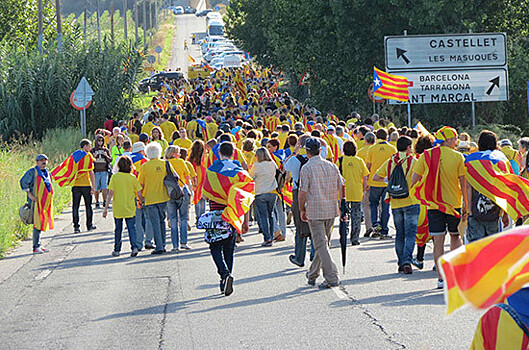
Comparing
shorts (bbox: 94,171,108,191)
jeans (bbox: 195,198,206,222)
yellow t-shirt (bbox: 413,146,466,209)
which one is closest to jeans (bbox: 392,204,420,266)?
yellow t-shirt (bbox: 413,146,466,209)

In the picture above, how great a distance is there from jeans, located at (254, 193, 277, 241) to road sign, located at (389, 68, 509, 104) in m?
14.4

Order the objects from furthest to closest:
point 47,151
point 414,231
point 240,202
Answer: point 47,151
point 414,231
point 240,202

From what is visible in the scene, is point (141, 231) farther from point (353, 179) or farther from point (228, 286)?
point (228, 286)

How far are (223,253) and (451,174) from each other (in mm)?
2819

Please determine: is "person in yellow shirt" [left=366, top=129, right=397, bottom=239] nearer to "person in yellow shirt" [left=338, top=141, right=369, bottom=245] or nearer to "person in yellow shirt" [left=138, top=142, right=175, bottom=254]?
"person in yellow shirt" [left=338, top=141, right=369, bottom=245]

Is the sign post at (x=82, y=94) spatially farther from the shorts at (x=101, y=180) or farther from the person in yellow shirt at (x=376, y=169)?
the person in yellow shirt at (x=376, y=169)

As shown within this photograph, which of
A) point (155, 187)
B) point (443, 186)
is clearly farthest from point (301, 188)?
point (155, 187)

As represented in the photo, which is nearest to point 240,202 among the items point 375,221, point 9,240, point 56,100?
point 375,221

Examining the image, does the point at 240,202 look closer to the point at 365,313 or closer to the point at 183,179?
the point at 365,313

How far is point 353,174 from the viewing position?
15.5m

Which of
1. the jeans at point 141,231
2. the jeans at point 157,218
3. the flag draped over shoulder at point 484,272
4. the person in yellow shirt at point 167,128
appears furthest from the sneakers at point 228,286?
the person in yellow shirt at point 167,128

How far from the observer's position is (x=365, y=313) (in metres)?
10.0

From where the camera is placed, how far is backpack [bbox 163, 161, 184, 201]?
15188mm

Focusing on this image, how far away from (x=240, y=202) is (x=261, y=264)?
2.65m
